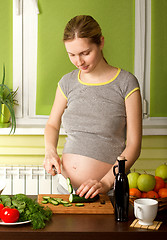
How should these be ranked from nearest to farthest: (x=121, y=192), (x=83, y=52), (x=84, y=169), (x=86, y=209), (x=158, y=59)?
(x=121, y=192) → (x=86, y=209) → (x=83, y=52) → (x=84, y=169) → (x=158, y=59)

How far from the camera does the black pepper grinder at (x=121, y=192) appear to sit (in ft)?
5.68

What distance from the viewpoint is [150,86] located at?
343 centimetres

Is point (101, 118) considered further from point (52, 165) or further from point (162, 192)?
point (162, 192)

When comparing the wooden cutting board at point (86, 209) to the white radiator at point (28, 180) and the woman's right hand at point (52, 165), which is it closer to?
the woman's right hand at point (52, 165)

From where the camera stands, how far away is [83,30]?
2.14 meters

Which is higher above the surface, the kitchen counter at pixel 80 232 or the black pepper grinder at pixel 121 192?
the black pepper grinder at pixel 121 192

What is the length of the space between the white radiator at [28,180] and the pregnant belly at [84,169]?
1.10 m

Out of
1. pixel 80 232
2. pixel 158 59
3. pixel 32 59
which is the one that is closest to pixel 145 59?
pixel 158 59

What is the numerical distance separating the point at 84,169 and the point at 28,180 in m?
1.24

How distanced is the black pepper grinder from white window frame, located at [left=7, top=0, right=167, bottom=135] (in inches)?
62.9

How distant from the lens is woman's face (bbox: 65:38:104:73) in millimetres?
2123

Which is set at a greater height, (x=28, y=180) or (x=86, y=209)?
(x=86, y=209)

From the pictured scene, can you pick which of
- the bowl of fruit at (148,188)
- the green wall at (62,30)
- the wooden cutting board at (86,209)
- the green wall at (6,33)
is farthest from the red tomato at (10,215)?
the green wall at (6,33)

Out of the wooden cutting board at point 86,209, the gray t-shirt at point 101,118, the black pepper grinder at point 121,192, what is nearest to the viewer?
the black pepper grinder at point 121,192
